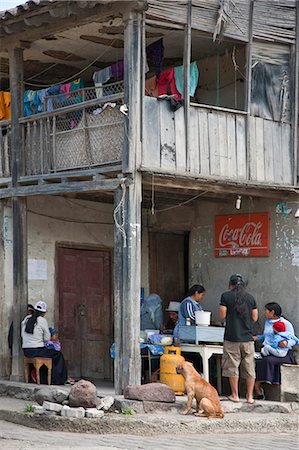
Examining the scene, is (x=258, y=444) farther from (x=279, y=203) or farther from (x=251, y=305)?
(x=279, y=203)

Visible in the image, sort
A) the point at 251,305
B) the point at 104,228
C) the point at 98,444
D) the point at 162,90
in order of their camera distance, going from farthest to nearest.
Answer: the point at 104,228 < the point at 162,90 < the point at 251,305 < the point at 98,444

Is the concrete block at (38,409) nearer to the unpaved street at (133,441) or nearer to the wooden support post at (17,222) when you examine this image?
the unpaved street at (133,441)

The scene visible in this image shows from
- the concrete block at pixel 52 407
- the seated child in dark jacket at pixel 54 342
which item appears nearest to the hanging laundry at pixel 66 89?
the seated child in dark jacket at pixel 54 342

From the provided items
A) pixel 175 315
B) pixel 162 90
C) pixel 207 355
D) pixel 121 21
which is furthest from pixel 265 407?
pixel 121 21

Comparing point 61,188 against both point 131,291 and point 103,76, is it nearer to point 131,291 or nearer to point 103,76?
point 103,76

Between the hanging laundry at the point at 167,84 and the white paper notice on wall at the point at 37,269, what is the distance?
3.68 meters

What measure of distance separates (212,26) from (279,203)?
10.4ft

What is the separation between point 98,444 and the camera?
1034cm

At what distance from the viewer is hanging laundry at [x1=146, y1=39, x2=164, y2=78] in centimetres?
1412

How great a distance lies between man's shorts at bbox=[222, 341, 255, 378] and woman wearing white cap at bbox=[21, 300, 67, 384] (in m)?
2.90

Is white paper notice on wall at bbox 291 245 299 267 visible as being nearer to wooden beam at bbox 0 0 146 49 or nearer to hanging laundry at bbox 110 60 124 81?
hanging laundry at bbox 110 60 124 81

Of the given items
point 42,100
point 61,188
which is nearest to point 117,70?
point 42,100

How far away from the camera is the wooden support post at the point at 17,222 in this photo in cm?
1437

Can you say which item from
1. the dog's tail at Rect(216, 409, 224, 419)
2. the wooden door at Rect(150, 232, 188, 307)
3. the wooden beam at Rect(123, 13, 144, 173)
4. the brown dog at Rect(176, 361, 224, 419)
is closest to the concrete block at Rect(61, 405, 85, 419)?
the brown dog at Rect(176, 361, 224, 419)
